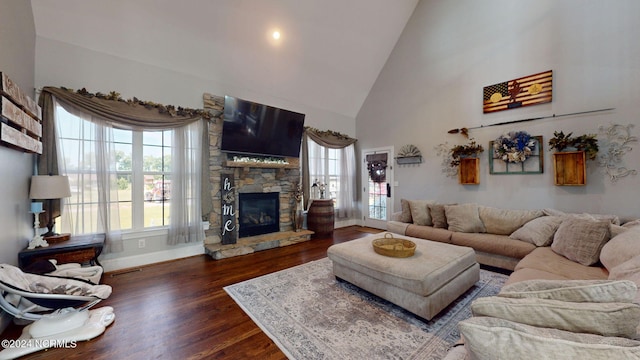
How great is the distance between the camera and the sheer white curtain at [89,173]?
294 centimetres

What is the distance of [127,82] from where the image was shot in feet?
11.0

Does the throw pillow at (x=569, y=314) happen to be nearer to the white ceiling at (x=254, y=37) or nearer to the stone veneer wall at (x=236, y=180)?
the stone veneer wall at (x=236, y=180)

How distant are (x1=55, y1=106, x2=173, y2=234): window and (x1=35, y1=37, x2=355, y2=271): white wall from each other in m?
0.35

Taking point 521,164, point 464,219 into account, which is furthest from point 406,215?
point 521,164

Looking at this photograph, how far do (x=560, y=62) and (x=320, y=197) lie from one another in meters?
4.74

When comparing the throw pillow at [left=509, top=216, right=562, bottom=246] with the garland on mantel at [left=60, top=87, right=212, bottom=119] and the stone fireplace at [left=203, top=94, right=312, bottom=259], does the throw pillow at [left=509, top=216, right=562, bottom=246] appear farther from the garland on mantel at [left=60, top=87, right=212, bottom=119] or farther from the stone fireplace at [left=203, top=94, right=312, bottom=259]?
the garland on mantel at [left=60, top=87, right=212, bottom=119]

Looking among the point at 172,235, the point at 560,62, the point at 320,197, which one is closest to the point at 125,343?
the point at 172,235

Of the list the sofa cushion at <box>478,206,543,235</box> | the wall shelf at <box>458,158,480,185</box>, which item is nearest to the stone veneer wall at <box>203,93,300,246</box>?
the wall shelf at <box>458,158,480,185</box>

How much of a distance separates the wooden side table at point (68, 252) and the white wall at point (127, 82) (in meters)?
0.55

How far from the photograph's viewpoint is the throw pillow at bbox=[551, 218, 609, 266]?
7.13 ft

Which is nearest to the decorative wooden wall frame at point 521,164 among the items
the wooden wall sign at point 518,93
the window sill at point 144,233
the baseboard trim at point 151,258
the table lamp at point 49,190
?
the wooden wall sign at point 518,93

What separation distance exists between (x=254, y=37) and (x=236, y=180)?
8.23ft

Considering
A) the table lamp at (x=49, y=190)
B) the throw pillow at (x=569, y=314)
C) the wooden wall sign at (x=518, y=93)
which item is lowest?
the throw pillow at (x=569, y=314)

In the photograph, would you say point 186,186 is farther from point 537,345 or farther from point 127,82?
point 537,345
